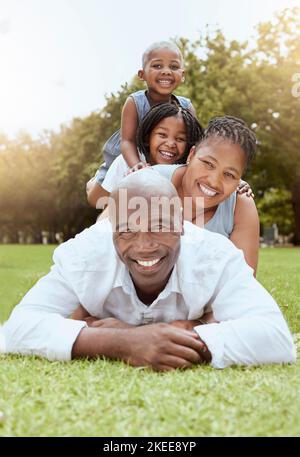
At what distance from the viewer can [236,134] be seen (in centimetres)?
505

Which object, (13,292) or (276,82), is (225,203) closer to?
(13,292)

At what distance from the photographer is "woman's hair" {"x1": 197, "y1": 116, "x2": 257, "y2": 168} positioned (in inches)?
198

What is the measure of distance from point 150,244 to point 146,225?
0.11 meters

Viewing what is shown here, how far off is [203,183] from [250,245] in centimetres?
72

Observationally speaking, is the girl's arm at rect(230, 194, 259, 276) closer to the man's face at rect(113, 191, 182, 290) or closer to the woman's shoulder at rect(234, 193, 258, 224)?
the woman's shoulder at rect(234, 193, 258, 224)

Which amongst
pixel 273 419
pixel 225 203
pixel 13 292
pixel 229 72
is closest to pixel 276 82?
pixel 229 72

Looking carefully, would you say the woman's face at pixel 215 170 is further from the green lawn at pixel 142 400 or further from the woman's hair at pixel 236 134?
the green lawn at pixel 142 400

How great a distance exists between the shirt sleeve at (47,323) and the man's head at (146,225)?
47 cm

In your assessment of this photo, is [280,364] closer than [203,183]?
Yes

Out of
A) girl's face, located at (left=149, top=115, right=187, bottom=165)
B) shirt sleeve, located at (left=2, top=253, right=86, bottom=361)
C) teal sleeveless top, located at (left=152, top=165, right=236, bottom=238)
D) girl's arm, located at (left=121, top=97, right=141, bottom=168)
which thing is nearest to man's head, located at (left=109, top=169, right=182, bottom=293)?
shirt sleeve, located at (left=2, top=253, right=86, bottom=361)

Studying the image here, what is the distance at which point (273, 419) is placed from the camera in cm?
273

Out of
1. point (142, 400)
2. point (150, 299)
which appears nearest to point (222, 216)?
point (150, 299)

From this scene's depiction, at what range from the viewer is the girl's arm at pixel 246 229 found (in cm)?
541

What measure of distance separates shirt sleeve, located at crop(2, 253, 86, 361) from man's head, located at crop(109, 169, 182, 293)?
0.47m
